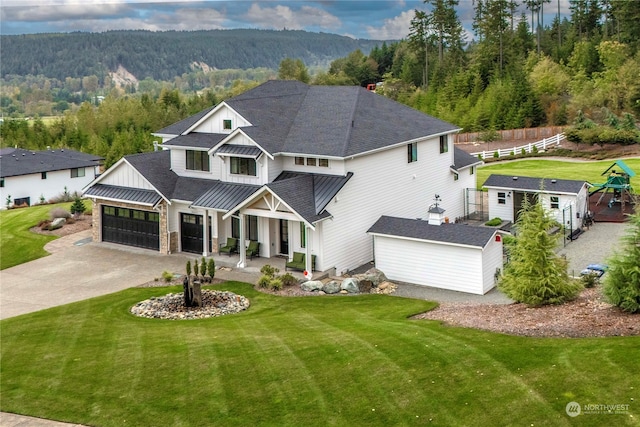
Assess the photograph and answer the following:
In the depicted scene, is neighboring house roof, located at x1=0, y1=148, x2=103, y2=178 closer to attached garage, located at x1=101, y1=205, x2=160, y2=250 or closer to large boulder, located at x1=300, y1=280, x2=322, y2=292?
attached garage, located at x1=101, y1=205, x2=160, y2=250

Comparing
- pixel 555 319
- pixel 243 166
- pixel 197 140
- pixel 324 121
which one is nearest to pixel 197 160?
pixel 197 140

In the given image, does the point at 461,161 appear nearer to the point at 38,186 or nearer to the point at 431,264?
the point at 431,264

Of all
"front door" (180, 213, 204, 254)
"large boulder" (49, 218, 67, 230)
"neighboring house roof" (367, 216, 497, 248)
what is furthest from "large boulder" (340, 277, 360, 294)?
"large boulder" (49, 218, 67, 230)

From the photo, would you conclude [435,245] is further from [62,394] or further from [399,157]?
[62,394]

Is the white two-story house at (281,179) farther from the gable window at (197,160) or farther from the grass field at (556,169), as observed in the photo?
the grass field at (556,169)

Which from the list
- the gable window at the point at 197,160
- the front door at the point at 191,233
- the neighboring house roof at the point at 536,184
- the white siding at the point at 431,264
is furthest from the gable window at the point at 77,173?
the white siding at the point at 431,264
